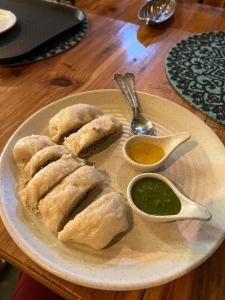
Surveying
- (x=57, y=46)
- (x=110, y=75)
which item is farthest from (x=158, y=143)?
(x=57, y=46)

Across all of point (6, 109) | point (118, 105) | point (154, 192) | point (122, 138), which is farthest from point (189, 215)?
point (6, 109)

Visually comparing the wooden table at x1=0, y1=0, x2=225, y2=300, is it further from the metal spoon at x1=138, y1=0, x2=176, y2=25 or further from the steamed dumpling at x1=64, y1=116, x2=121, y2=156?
the steamed dumpling at x1=64, y1=116, x2=121, y2=156

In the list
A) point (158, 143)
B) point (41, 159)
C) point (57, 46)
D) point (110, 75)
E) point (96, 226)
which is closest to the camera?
point (96, 226)

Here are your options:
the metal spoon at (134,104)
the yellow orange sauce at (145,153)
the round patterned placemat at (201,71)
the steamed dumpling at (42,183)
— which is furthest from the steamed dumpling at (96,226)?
the round patterned placemat at (201,71)

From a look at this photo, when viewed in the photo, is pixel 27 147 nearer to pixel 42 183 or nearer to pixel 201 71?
pixel 42 183

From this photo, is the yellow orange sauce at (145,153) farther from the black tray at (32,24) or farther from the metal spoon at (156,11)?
the metal spoon at (156,11)

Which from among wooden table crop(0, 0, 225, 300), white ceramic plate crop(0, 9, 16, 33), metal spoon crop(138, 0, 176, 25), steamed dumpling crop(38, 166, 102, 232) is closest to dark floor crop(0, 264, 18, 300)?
wooden table crop(0, 0, 225, 300)

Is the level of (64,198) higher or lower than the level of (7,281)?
higher

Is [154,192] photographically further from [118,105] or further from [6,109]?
[6,109]
